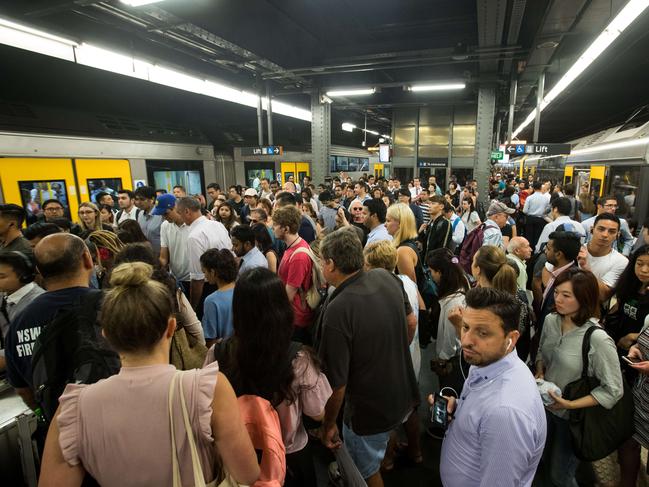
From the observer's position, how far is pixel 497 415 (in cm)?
125

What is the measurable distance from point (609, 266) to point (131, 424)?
3.58 meters

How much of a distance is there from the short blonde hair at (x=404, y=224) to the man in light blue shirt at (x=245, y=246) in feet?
4.62

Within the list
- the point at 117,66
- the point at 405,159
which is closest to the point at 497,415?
the point at 117,66

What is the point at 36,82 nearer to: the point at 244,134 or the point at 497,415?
the point at 244,134

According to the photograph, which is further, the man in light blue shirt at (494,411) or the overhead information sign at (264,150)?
the overhead information sign at (264,150)

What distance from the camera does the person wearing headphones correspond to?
6.96ft

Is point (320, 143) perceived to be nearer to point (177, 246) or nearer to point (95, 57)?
point (95, 57)

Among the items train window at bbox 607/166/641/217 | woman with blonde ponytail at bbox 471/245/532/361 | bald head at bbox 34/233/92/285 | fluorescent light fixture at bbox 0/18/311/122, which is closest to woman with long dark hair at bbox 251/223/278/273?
bald head at bbox 34/233/92/285

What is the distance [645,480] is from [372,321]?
98.9 inches

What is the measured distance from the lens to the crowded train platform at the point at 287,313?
3.53 ft

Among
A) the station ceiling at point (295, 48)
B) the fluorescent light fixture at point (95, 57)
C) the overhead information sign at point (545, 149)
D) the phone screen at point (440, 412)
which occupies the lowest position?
the phone screen at point (440, 412)

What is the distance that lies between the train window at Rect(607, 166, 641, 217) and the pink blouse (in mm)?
→ 6997

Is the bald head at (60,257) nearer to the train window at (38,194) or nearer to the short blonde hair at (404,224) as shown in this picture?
the short blonde hair at (404,224)

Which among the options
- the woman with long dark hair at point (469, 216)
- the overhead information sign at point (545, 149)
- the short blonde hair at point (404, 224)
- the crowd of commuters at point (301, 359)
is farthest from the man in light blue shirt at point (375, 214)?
the overhead information sign at point (545, 149)
